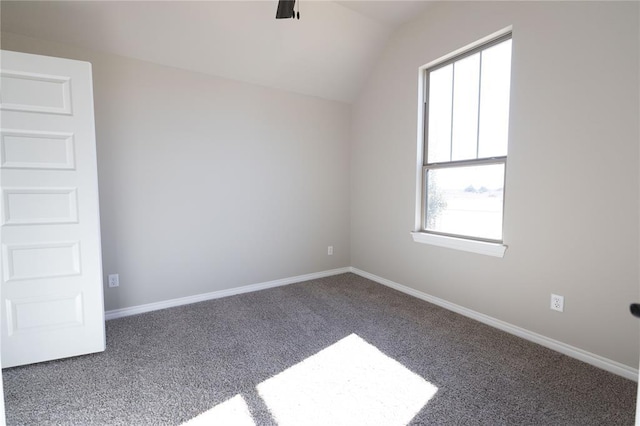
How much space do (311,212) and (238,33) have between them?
82.9 inches

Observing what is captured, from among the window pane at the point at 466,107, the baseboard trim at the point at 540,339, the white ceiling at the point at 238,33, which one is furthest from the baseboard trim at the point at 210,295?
the white ceiling at the point at 238,33

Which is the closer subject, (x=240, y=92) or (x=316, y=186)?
(x=240, y=92)

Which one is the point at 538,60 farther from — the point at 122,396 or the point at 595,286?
the point at 122,396

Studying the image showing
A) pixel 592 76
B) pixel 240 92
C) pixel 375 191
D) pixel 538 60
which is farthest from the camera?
pixel 375 191

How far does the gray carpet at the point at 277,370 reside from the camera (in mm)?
1636

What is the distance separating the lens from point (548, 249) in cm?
224

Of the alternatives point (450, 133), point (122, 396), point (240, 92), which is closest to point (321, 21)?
point (240, 92)

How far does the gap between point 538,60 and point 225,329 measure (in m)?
3.23

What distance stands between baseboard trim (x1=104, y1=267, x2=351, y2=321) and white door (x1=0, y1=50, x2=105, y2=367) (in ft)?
2.23

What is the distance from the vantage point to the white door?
196 centimetres

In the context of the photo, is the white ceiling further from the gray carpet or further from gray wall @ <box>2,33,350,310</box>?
the gray carpet

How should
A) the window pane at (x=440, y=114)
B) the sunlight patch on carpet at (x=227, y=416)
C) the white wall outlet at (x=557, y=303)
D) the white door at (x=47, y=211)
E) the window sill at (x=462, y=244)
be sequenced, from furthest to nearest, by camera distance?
the window pane at (x=440, y=114), the window sill at (x=462, y=244), the white wall outlet at (x=557, y=303), the white door at (x=47, y=211), the sunlight patch on carpet at (x=227, y=416)

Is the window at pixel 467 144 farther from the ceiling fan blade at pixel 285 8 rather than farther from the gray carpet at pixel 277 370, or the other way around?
the ceiling fan blade at pixel 285 8

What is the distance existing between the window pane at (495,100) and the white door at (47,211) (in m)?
3.09
